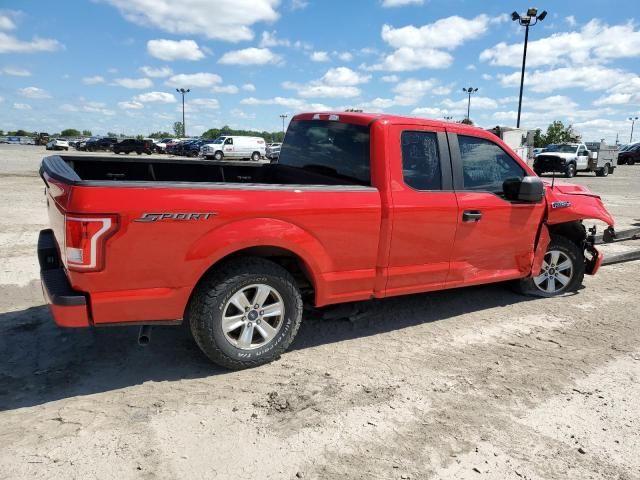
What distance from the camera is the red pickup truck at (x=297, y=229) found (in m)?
2.99

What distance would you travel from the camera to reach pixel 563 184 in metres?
5.41

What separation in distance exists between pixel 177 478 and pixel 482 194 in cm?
341

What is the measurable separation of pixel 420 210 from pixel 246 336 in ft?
5.71

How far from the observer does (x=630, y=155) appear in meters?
43.9

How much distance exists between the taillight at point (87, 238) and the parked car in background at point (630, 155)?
167 ft

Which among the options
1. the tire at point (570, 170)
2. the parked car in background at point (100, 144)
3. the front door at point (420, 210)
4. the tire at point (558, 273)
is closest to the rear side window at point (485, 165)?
the front door at point (420, 210)

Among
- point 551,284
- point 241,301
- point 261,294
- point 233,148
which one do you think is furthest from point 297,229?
point 233,148

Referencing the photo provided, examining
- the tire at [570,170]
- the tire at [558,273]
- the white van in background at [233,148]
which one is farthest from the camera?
the white van in background at [233,148]

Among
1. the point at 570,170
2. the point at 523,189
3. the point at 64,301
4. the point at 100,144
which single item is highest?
the point at 100,144

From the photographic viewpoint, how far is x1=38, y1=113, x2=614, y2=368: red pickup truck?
9.80 ft

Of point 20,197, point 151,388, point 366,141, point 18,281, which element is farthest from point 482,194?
point 20,197

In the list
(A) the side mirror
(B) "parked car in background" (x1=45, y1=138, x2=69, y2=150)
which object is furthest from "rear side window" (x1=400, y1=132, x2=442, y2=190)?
(B) "parked car in background" (x1=45, y1=138, x2=69, y2=150)

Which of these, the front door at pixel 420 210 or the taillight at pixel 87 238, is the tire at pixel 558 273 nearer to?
the front door at pixel 420 210

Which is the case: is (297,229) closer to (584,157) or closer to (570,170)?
(570,170)
